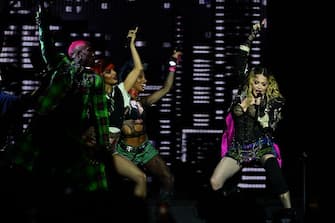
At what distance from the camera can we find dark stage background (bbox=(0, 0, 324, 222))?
10.0 metres

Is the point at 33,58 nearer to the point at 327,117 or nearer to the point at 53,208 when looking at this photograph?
the point at 327,117

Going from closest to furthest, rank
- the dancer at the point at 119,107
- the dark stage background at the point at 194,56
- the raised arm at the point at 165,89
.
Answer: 1. the dancer at the point at 119,107
2. the raised arm at the point at 165,89
3. the dark stage background at the point at 194,56

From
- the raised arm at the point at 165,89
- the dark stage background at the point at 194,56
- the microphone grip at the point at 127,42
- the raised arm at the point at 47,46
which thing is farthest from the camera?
the dark stage background at the point at 194,56

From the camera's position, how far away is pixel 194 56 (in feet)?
33.6

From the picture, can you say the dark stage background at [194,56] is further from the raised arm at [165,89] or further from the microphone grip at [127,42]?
the raised arm at [165,89]

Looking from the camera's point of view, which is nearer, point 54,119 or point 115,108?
point 54,119

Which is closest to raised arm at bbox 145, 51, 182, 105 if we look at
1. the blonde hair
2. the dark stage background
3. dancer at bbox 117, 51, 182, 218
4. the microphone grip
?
dancer at bbox 117, 51, 182, 218

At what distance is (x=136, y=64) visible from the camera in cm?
835

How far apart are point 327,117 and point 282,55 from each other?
3.52ft

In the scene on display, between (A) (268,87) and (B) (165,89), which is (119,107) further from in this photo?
(A) (268,87)

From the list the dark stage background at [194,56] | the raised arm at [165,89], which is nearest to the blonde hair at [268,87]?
the raised arm at [165,89]

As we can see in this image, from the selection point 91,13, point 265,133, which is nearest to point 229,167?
point 265,133

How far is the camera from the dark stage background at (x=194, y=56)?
10031 millimetres

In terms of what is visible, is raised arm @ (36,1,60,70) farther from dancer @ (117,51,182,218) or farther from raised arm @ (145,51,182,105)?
raised arm @ (145,51,182,105)
